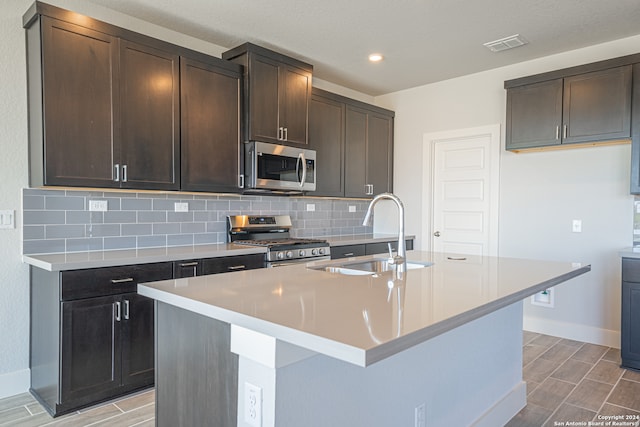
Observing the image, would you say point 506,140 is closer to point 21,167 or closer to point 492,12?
point 492,12

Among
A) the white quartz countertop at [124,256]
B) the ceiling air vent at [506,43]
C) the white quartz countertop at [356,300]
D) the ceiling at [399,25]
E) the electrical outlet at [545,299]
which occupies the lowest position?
the electrical outlet at [545,299]

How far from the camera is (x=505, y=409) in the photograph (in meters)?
2.33

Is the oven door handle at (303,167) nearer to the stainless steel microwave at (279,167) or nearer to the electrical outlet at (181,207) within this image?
the stainless steel microwave at (279,167)

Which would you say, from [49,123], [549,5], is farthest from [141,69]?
[549,5]

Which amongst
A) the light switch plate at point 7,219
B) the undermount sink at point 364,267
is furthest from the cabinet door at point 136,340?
the undermount sink at point 364,267

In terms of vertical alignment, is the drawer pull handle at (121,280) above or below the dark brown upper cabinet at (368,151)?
below

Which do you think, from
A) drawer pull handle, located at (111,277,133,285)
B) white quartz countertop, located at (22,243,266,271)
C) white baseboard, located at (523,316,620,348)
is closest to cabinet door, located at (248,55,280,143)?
white quartz countertop, located at (22,243,266,271)

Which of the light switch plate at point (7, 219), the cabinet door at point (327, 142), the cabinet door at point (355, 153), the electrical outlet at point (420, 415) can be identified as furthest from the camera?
the cabinet door at point (355, 153)

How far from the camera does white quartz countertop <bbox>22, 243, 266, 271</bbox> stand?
239 cm

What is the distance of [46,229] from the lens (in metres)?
2.77

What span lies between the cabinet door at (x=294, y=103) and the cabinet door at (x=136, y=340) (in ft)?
6.14

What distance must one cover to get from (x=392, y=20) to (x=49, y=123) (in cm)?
246

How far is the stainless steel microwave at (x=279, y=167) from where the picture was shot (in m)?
3.53

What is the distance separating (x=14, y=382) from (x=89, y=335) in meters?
0.75
